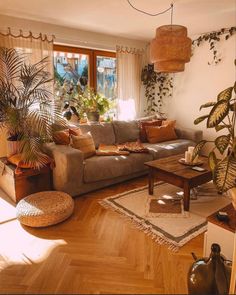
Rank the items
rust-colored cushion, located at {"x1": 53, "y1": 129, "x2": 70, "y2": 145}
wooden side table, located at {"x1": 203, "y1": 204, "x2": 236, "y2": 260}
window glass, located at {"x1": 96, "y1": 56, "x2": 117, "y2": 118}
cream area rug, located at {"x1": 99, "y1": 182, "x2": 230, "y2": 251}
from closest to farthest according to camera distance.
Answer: wooden side table, located at {"x1": 203, "y1": 204, "x2": 236, "y2": 260} < cream area rug, located at {"x1": 99, "y1": 182, "x2": 230, "y2": 251} < rust-colored cushion, located at {"x1": 53, "y1": 129, "x2": 70, "y2": 145} < window glass, located at {"x1": 96, "y1": 56, "x2": 117, "y2": 118}

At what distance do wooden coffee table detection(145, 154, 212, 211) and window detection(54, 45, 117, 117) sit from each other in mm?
2130

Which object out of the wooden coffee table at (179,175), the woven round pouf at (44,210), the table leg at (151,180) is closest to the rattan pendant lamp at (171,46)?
the wooden coffee table at (179,175)

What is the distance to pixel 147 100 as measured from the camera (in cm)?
538

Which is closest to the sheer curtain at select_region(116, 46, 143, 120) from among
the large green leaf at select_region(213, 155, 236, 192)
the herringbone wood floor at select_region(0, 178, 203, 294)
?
the herringbone wood floor at select_region(0, 178, 203, 294)

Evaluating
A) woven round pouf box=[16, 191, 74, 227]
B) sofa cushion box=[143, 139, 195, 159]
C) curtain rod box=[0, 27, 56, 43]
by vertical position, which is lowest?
woven round pouf box=[16, 191, 74, 227]

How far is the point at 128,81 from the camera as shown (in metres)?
4.88

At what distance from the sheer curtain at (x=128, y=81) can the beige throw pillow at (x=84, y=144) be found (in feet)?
5.62

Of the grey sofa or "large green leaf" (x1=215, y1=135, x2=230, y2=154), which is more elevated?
"large green leaf" (x1=215, y1=135, x2=230, y2=154)

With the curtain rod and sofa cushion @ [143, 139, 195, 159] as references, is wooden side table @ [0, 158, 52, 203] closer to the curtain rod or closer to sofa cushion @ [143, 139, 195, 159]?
sofa cushion @ [143, 139, 195, 159]

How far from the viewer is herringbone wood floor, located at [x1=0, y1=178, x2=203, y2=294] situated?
5.54 ft

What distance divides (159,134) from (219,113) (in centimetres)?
289

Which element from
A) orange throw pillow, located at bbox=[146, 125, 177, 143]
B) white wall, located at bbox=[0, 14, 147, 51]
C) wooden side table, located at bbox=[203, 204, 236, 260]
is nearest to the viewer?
wooden side table, located at bbox=[203, 204, 236, 260]

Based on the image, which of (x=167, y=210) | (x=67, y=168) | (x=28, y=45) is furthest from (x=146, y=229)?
(x=28, y=45)

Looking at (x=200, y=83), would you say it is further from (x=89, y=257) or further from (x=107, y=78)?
(x=89, y=257)
